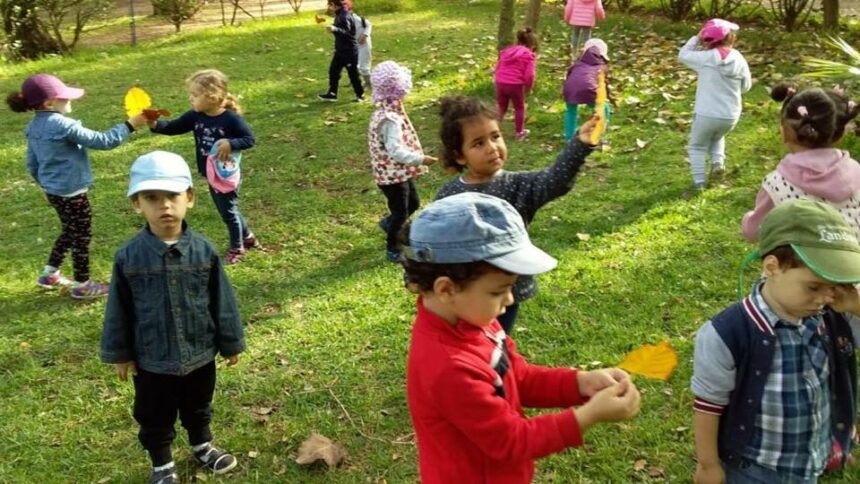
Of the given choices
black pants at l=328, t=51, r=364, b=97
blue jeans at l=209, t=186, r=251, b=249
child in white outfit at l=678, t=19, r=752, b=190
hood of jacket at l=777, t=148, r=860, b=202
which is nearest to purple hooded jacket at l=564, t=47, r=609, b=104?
child in white outfit at l=678, t=19, r=752, b=190

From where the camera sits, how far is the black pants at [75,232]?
5.24 meters

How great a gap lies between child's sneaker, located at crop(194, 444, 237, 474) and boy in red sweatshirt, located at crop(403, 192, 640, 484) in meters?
1.88

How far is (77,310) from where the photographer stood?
522 cm

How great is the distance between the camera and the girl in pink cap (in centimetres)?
494

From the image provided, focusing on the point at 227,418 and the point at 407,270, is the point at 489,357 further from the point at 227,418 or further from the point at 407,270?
the point at 227,418

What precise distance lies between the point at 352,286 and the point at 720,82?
3.48 m

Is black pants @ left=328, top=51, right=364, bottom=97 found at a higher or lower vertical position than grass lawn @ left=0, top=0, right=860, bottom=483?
higher

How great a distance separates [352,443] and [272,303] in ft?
5.71

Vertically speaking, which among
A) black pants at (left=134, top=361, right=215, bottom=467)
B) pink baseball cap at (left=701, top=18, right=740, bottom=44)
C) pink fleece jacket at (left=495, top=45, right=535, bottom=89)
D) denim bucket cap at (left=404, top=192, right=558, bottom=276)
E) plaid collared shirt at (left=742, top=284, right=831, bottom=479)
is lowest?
black pants at (left=134, top=361, right=215, bottom=467)

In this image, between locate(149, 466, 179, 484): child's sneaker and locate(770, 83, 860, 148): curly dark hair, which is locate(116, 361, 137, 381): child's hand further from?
locate(770, 83, 860, 148): curly dark hair

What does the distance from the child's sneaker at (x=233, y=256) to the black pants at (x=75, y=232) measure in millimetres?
989

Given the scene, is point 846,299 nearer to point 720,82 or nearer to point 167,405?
point 167,405

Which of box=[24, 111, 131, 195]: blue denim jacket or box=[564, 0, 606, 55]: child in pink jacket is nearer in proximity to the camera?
box=[24, 111, 131, 195]: blue denim jacket

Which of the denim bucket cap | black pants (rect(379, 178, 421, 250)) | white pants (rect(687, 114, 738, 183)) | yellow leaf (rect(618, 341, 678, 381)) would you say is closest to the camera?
the denim bucket cap
